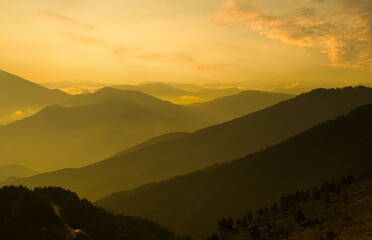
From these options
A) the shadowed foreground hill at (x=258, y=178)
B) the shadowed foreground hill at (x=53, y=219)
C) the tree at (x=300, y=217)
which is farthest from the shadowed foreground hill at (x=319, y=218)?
the shadowed foreground hill at (x=258, y=178)

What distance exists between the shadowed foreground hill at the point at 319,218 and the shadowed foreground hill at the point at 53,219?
4128 centimetres

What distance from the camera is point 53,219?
5688 centimetres

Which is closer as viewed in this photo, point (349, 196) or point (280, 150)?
point (349, 196)

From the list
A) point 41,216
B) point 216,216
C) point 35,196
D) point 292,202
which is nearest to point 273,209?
point 292,202

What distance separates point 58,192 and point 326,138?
133 m

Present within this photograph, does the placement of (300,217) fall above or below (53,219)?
A: above

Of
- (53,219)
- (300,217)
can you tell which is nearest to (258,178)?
(53,219)

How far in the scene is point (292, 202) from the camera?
82.0ft

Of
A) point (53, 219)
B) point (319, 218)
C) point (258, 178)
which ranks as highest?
point (319, 218)

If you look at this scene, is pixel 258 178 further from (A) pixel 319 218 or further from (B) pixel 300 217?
(A) pixel 319 218

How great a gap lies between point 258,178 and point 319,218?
142867mm

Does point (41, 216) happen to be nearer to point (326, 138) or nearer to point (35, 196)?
point (35, 196)

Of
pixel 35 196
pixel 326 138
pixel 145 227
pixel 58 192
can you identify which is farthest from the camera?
pixel 326 138

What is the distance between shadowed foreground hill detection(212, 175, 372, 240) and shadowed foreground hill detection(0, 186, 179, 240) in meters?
41.3
